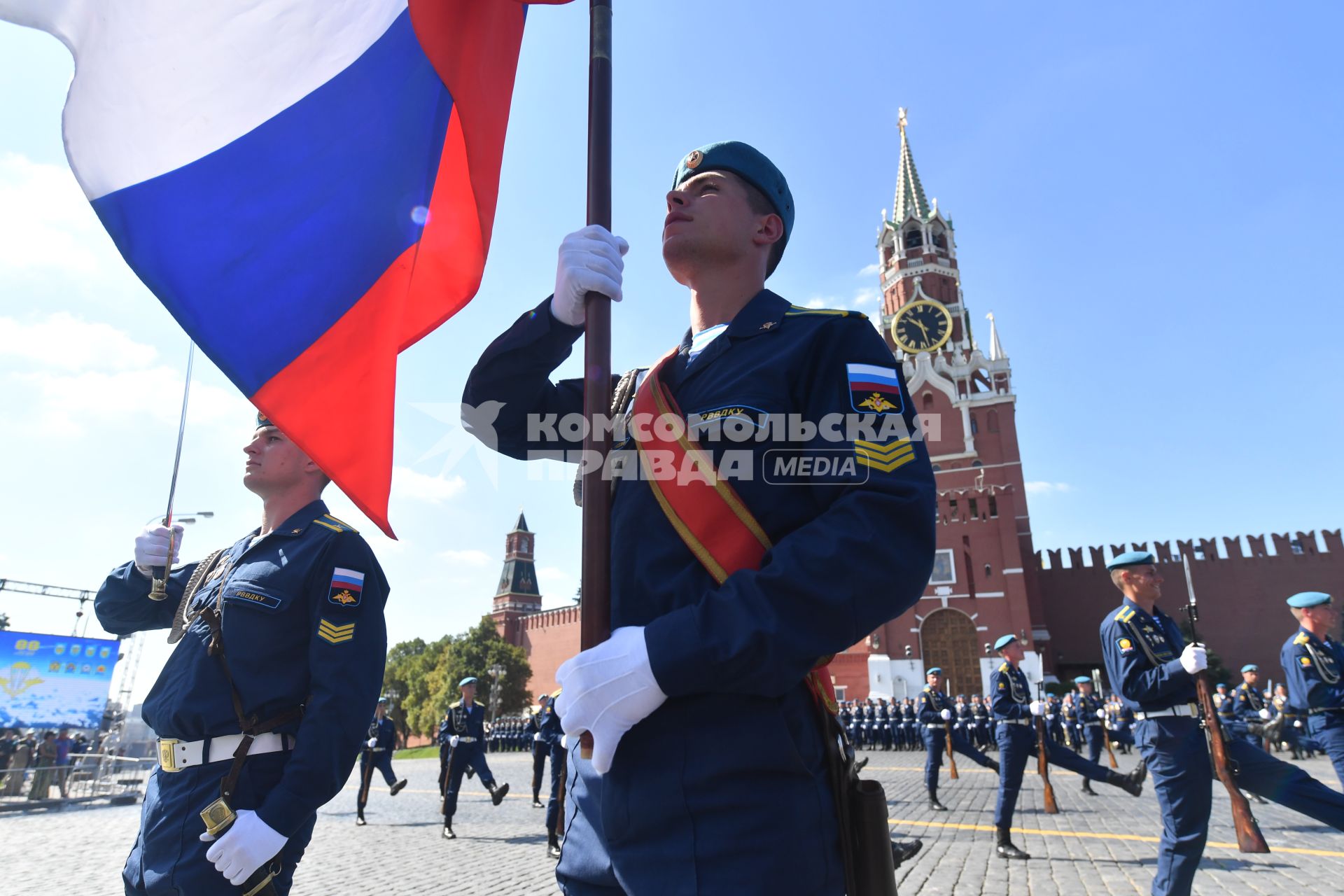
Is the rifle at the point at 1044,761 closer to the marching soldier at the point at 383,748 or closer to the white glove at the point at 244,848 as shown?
the white glove at the point at 244,848

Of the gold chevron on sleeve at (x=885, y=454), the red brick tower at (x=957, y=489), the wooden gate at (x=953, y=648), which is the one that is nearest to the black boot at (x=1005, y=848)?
the gold chevron on sleeve at (x=885, y=454)

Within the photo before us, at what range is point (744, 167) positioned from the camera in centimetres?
197

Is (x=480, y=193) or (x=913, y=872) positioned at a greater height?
(x=480, y=193)

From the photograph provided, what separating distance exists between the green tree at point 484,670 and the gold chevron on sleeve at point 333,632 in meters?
55.4

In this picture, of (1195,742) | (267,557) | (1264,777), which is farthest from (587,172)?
(1264,777)

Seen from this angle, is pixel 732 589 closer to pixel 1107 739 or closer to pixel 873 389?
pixel 873 389

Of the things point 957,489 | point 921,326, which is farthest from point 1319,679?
point 921,326

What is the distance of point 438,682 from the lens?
196 feet

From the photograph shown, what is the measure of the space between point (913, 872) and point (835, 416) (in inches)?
226

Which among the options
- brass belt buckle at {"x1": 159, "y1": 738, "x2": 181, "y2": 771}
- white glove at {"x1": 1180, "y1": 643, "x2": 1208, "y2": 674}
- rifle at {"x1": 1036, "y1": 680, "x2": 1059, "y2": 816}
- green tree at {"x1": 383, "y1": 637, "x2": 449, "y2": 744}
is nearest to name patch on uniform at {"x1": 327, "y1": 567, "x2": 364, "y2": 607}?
brass belt buckle at {"x1": 159, "y1": 738, "x2": 181, "y2": 771}

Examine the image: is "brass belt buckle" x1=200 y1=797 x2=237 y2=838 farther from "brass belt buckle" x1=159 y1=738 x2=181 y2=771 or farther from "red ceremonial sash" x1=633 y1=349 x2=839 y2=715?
"red ceremonial sash" x1=633 y1=349 x2=839 y2=715

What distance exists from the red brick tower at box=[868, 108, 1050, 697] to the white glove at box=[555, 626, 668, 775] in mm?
31538

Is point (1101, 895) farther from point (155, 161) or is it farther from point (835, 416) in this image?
point (155, 161)

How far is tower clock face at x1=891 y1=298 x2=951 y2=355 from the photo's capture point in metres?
46.8
